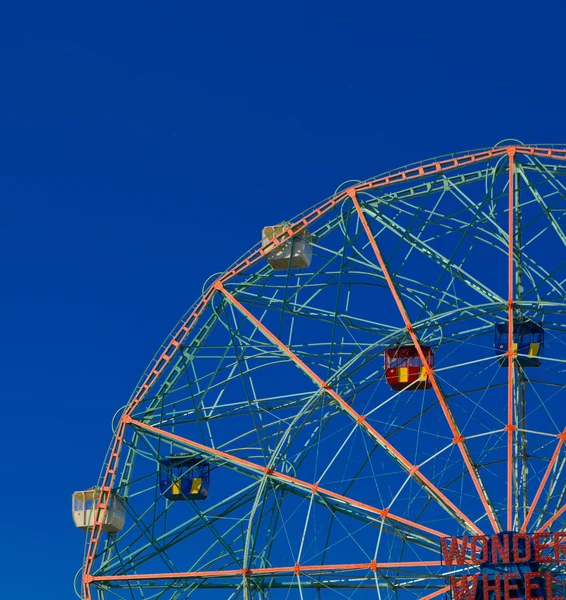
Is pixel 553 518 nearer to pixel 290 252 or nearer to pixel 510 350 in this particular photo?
pixel 510 350

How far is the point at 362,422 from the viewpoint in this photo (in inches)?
3157

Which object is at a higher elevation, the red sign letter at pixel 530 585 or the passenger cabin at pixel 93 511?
the passenger cabin at pixel 93 511

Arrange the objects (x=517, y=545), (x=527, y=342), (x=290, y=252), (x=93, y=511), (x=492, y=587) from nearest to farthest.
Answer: (x=492, y=587), (x=517, y=545), (x=527, y=342), (x=93, y=511), (x=290, y=252)

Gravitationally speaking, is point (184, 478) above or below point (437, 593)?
above

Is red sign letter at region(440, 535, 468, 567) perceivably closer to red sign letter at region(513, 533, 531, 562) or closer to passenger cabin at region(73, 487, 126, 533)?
red sign letter at region(513, 533, 531, 562)

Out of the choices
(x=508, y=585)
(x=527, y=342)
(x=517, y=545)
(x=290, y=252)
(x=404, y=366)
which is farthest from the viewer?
(x=290, y=252)

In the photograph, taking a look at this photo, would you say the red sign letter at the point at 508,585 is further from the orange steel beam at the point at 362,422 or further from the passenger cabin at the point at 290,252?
the passenger cabin at the point at 290,252

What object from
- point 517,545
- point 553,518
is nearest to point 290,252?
point 553,518

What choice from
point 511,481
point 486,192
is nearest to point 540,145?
point 486,192

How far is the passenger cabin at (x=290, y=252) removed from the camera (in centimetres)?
8719

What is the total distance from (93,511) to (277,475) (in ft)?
31.4

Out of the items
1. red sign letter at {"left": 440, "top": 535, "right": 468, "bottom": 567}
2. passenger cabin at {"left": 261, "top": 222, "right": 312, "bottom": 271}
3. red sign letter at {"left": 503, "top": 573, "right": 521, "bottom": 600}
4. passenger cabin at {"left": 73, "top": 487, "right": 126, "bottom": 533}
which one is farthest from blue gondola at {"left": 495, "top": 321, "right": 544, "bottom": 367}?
passenger cabin at {"left": 73, "top": 487, "right": 126, "bottom": 533}

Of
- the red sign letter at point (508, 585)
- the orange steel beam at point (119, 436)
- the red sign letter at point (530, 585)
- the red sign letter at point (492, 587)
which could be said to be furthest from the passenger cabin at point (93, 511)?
the red sign letter at point (530, 585)

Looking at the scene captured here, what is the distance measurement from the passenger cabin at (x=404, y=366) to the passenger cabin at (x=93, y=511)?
42.8ft
